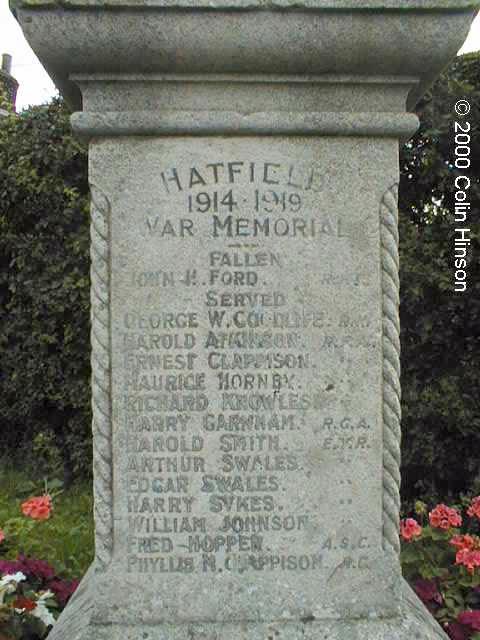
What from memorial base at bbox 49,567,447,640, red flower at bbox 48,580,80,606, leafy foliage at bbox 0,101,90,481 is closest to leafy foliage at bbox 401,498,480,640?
memorial base at bbox 49,567,447,640

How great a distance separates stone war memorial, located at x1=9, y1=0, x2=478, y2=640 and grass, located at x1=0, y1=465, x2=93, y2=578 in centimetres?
158

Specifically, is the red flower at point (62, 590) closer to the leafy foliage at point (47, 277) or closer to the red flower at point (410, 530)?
the red flower at point (410, 530)

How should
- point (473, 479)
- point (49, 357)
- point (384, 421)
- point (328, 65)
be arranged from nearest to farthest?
point (328, 65), point (384, 421), point (473, 479), point (49, 357)

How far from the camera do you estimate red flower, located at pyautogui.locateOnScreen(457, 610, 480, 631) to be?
294cm

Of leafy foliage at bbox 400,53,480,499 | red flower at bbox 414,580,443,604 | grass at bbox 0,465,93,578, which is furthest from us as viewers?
leafy foliage at bbox 400,53,480,499

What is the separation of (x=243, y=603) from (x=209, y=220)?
4.03 feet

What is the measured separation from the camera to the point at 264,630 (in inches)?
93.1

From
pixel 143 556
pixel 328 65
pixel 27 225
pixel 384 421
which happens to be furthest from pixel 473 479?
pixel 27 225

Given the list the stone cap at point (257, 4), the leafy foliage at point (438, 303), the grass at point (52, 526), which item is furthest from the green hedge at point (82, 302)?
the stone cap at point (257, 4)

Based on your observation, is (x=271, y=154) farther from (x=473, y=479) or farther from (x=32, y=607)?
(x=473, y=479)

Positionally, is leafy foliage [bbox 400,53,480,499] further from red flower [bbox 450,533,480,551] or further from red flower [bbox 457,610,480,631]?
red flower [bbox 457,610,480,631]

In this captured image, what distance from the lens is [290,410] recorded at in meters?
2.46

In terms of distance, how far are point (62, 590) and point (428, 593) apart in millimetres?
1592

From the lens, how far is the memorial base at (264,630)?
2344 millimetres
